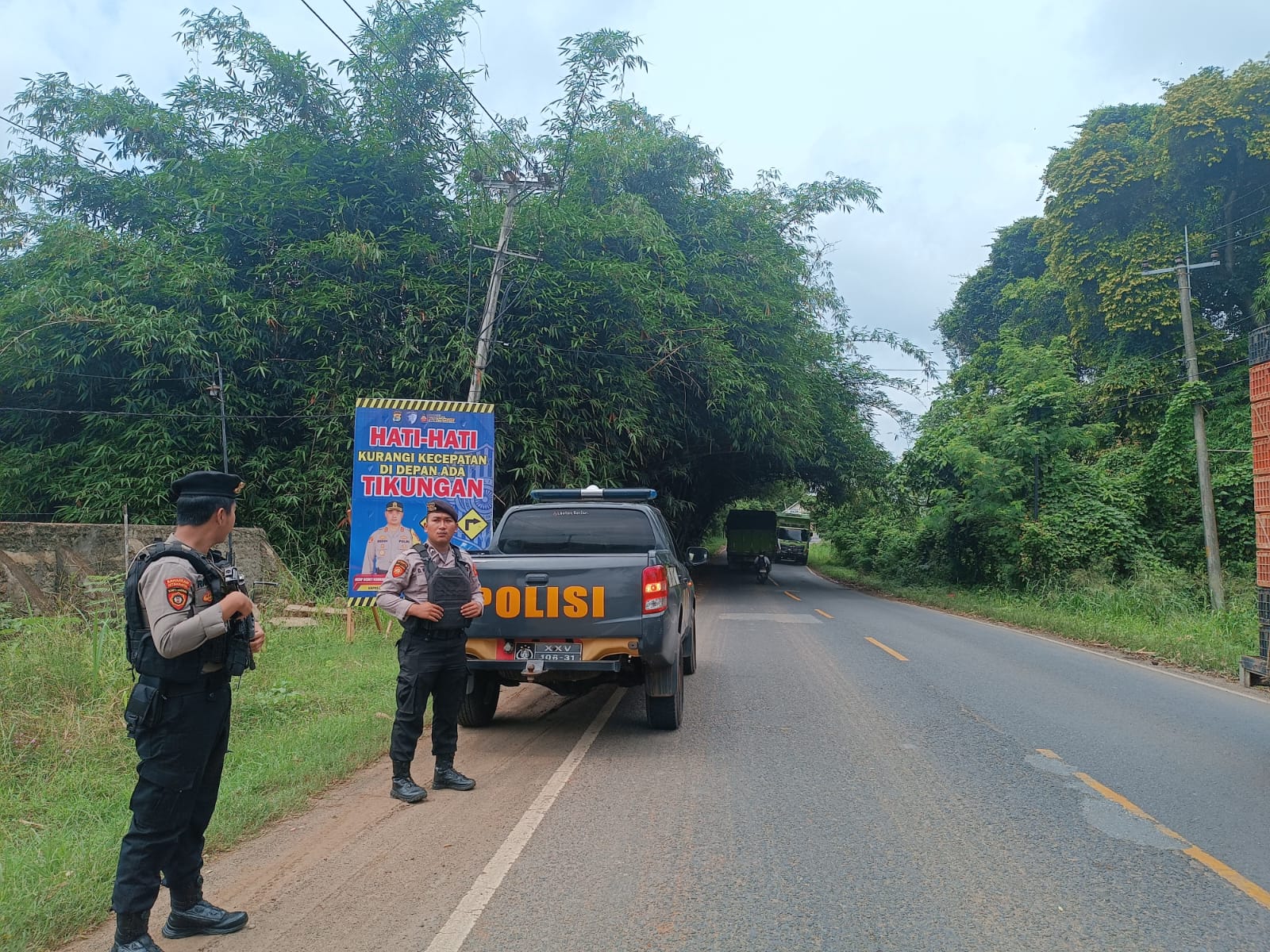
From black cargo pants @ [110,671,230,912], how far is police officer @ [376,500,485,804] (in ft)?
6.24

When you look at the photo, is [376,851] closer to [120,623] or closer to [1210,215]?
[120,623]

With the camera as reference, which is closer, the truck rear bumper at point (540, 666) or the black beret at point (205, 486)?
the black beret at point (205, 486)

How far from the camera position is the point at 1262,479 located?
6.32 metres

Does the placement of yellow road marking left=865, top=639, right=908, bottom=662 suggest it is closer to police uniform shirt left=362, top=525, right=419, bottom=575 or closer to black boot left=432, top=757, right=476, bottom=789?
police uniform shirt left=362, top=525, right=419, bottom=575

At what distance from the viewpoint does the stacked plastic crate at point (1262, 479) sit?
6273mm

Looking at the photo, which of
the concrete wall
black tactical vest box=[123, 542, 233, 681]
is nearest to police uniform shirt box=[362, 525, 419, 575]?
the concrete wall

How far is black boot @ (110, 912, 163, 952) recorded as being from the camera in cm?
332

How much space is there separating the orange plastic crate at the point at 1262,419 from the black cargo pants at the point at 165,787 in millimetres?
6969

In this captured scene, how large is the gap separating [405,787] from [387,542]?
7.04 meters

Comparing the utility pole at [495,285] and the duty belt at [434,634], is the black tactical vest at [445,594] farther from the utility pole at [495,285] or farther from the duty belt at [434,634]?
the utility pole at [495,285]

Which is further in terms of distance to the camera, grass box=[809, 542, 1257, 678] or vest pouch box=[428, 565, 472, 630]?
grass box=[809, 542, 1257, 678]

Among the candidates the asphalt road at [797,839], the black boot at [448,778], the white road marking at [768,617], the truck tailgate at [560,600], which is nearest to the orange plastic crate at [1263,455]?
the asphalt road at [797,839]

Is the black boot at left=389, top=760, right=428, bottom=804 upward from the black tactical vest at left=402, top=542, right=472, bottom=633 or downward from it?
downward

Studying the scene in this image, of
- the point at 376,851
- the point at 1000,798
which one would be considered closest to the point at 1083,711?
the point at 1000,798
